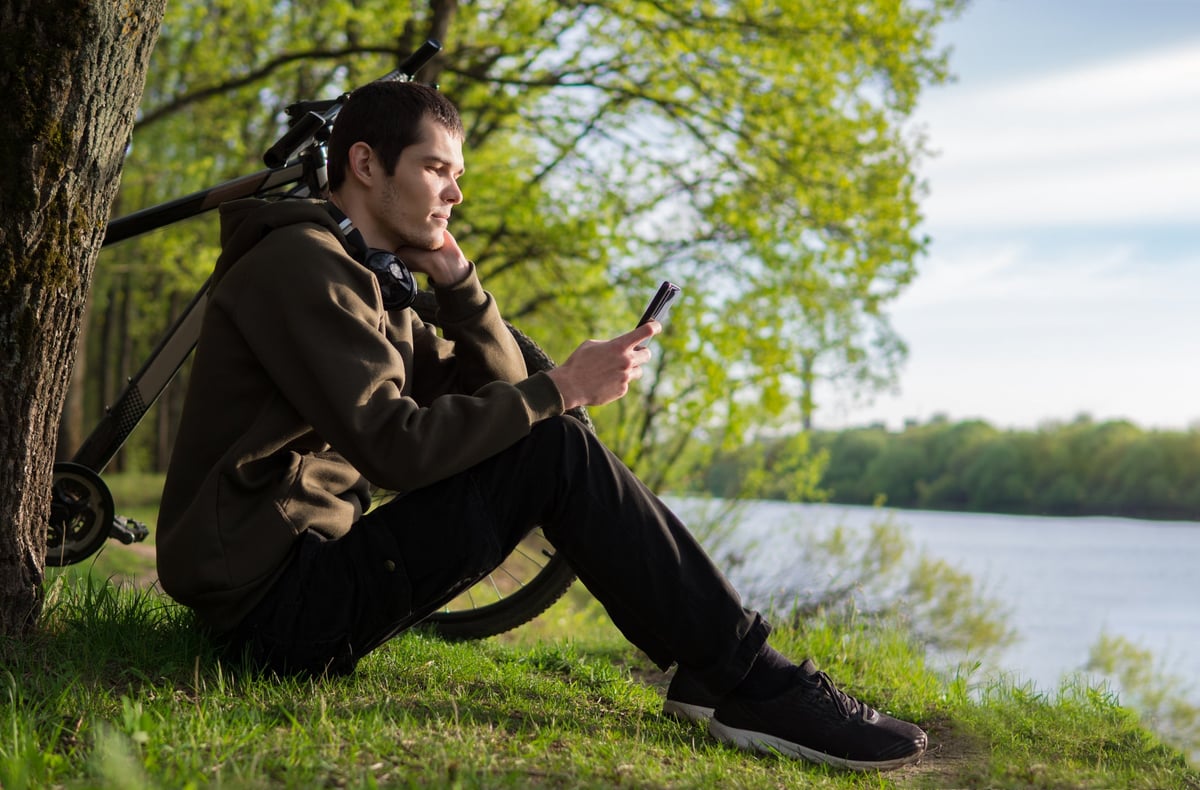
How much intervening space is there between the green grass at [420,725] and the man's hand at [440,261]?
3.33ft

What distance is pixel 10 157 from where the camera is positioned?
8.43 feet

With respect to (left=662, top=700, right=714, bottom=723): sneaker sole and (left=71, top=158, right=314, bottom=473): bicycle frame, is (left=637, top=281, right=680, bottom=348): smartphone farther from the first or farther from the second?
(left=71, top=158, right=314, bottom=473): bicycle frame

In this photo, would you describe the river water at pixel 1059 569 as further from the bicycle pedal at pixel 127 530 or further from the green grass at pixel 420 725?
the bicycle pedal at pixel 127 530

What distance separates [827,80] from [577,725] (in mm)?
8826

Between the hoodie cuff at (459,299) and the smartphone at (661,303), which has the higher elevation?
the smartphone at (661,303)

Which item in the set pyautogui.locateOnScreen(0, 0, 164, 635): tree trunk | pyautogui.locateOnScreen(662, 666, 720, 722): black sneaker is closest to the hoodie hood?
pyautogui.locateOnScreen(0, 0, 164, 635): tree trunk

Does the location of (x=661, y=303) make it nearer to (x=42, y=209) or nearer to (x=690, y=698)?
(x=690, y=698)

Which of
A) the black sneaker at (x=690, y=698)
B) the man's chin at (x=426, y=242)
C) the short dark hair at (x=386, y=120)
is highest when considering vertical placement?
the short dark hair at (x=386, y=120)

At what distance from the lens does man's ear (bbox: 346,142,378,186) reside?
2.59 meters

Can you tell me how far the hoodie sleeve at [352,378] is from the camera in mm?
2258

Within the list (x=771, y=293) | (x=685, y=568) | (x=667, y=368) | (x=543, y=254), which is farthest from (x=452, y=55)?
(x=685, y=568)

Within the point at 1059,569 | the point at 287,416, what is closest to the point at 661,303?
the point at 287,416

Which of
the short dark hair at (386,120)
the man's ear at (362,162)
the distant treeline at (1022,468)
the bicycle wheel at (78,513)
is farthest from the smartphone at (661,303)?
the distant treeline at (1022,468)

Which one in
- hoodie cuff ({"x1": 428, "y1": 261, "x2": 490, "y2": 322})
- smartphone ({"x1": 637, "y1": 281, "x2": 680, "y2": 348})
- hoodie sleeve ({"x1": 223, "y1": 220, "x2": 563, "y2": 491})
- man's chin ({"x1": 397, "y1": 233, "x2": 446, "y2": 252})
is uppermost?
man's chin ({"x1": 397, "y1": 233, "x2": 446, "y2": 252})
